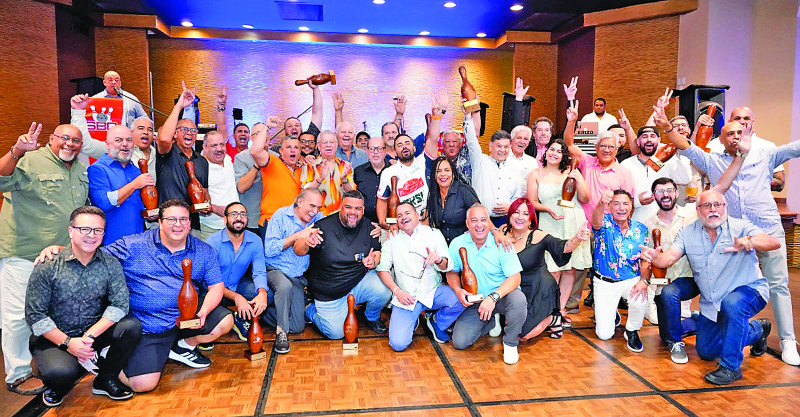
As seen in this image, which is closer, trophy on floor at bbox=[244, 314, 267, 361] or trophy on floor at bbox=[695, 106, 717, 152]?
trophy on floor at bbox=[244, 314, 267, 361]

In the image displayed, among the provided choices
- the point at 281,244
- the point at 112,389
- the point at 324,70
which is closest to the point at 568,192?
the point at 281,244

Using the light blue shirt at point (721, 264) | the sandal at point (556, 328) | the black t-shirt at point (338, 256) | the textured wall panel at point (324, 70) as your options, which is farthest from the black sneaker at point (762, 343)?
the textured wall panel at point (324, 70)

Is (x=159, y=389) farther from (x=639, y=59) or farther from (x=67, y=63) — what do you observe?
(x=639, y=59)

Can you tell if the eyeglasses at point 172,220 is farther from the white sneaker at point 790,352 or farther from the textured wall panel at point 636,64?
the textured wall panel at point 636,64

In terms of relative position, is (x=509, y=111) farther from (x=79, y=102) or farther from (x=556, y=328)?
(x=79, y=102)

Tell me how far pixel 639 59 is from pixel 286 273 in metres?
6.73

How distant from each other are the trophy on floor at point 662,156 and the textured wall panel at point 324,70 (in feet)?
20.0

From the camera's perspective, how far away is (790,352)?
3.44 m

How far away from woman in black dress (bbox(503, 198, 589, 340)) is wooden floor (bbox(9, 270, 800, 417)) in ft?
0.55

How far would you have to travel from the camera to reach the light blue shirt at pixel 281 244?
3941mm

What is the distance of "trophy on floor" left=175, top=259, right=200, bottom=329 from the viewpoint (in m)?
2.99

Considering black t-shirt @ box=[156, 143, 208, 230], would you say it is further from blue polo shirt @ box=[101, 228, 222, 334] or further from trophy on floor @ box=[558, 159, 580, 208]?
trophy on floor @ box=[558, 159, 580, 208]

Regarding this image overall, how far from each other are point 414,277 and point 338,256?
0.60 m

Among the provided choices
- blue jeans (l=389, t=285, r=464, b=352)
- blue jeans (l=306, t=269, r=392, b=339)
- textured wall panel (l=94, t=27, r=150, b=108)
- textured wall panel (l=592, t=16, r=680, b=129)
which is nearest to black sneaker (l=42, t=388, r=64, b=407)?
blue jeans (l=306, t=269, r=392, b=339)
